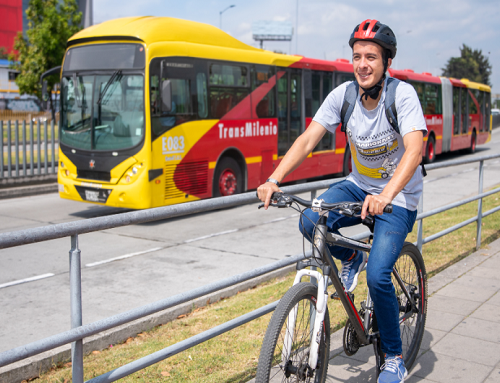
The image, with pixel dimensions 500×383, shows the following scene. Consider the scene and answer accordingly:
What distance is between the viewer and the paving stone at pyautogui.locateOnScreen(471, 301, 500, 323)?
14.8ft

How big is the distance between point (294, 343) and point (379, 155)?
3.63 feet

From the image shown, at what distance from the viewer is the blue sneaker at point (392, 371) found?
3061 millimetres

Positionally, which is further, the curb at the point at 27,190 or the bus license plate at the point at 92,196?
the curb at the point at 27,190

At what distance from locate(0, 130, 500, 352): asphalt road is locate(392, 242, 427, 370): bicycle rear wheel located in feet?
8.96

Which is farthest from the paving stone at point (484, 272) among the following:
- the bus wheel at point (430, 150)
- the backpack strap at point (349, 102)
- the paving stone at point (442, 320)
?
the bus wheel at point (430, 150)

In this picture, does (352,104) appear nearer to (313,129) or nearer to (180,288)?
(313,129)

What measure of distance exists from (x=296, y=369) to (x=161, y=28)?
8.70m

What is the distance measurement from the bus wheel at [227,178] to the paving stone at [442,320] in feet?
23.0

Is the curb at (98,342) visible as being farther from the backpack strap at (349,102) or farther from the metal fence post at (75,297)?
the backpack strap at (349,102)

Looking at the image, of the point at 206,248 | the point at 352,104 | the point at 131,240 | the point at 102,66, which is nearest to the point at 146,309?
the point at 352,104

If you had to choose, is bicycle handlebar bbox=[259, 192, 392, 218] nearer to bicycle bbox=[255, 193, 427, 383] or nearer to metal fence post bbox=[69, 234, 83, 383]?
bicycle bbox=[255, 193, 427, 383]

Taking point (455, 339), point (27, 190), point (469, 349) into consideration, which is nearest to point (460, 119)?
point (27, 190)

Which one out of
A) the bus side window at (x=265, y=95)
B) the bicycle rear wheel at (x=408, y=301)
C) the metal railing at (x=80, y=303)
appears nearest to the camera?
the metal railing at (x=80, y=303)

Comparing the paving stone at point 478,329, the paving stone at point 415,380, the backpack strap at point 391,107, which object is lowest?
the paving stone at point 415,380
